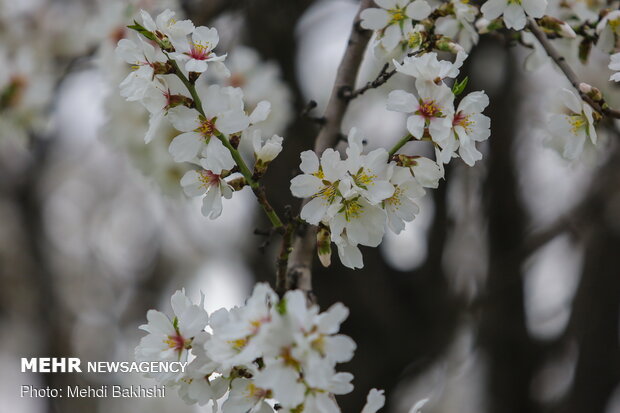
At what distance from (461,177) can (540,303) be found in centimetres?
76

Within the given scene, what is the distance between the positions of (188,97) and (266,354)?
459 millimetres

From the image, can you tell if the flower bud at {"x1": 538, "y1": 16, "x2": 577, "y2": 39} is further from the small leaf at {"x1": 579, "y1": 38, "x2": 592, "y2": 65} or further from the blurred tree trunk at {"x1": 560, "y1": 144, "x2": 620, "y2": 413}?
the blurred tree trunk at {"x1": 560, "y1": 144, "x2": 620, "y2": 413}

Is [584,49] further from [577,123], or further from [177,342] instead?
[177,342]

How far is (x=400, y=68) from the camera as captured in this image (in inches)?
41.9

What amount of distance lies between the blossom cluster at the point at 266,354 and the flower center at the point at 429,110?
0.36 meters

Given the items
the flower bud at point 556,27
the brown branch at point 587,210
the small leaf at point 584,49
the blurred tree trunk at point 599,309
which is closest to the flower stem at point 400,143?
the flower bud at point 556,27

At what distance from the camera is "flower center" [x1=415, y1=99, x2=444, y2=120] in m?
1.09

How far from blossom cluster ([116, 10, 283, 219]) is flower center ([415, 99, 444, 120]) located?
9.2 inches

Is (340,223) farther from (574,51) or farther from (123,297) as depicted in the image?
(123,297)

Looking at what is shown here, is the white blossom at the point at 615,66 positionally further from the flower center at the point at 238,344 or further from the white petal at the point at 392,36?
the flower center at the point at 238,344

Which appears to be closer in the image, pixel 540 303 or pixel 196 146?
pixel 196 146

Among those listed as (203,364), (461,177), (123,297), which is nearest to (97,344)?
(123,297)

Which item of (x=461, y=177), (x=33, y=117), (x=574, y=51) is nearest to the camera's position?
(x=574, y=51)

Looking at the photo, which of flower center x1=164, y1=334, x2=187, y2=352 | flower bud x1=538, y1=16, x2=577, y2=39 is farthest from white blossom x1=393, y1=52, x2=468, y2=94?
flower center x1=164, y1=334, x2=187, y2=352
